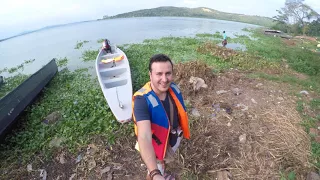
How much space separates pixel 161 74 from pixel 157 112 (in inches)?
16.6

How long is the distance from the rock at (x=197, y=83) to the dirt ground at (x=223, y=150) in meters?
0.84

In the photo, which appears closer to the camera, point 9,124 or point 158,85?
point 158,85

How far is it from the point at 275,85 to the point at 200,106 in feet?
10.6

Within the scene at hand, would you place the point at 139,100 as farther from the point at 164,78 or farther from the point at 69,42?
the point at 69,42

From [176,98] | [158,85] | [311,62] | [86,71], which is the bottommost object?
[86,71]

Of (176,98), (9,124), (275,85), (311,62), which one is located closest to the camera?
(176,98)

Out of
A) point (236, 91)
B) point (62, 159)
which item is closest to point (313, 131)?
point (236, 91)

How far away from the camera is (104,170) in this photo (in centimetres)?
377

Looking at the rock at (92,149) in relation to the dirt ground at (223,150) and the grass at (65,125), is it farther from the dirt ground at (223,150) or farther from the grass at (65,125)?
the grass at (65,125)

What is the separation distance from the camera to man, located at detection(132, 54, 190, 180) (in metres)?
1.87

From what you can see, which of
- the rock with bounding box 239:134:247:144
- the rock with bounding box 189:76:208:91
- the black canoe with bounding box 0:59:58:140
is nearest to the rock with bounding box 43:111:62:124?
the black canoe with bounding box 0:59:58:140

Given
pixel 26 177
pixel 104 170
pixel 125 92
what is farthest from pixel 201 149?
pixel 26 177

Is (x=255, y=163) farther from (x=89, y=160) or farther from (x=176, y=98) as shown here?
(x=89, y=160)

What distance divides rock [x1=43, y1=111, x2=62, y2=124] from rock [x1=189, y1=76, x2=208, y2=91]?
4.29 meters
